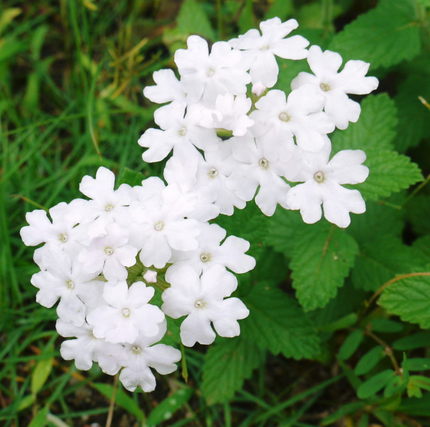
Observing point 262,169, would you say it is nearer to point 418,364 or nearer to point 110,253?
point 110,253

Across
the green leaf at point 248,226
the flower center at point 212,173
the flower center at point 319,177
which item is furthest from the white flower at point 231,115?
the green leaf at point 248,226

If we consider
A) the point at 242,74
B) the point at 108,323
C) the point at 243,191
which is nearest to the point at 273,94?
the point at 242,74

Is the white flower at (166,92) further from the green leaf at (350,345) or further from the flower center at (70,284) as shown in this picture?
the green leaf at (350,345)

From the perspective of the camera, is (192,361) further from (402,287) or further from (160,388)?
(402,287)

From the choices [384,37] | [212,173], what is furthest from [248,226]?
[384,37]

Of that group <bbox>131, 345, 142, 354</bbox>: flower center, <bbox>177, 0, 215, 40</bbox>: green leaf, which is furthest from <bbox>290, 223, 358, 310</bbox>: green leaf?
<bbox>177, 0, 215, 40</bbox>: green leaf
